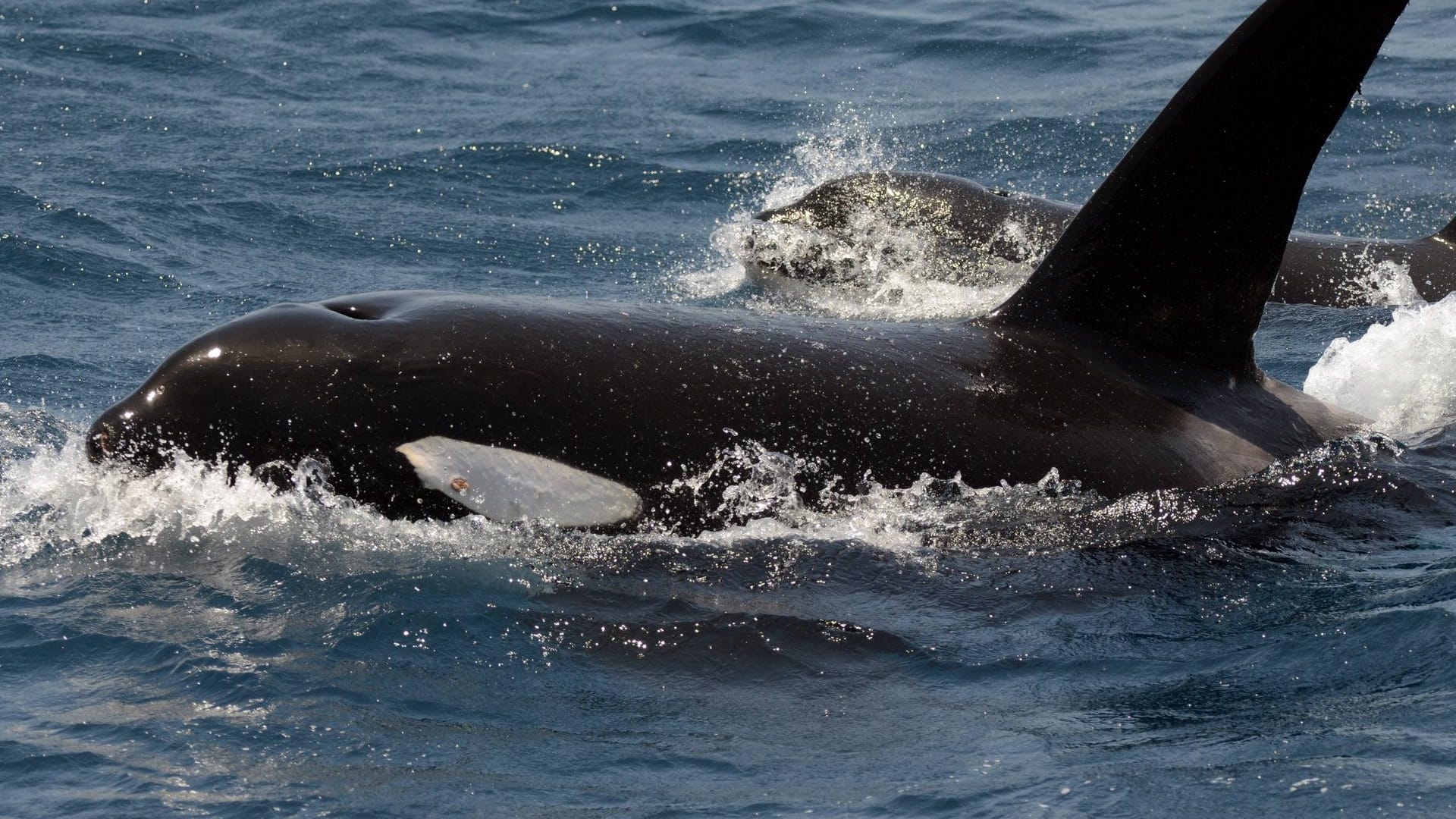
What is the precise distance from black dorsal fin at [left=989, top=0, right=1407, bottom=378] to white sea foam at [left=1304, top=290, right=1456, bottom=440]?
5.64 ft

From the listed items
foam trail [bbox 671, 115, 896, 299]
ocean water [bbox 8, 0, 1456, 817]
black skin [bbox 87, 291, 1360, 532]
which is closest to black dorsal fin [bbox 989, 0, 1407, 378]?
black skin [bbox 87, 291, 1360, 532]

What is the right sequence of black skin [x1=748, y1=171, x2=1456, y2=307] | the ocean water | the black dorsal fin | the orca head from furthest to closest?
black skin [x1=748, y1=171, x2=1456, y2=307] → the black dorsal fin → the orca head → the ocean water

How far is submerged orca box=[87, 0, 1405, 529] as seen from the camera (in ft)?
22.2

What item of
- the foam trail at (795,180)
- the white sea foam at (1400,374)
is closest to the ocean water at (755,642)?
the white sea foam at (1400,374)

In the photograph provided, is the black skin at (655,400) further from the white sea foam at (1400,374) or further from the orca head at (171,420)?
the white sea foam at (1400,374)

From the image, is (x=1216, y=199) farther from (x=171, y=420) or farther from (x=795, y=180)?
(x=795, y=180)

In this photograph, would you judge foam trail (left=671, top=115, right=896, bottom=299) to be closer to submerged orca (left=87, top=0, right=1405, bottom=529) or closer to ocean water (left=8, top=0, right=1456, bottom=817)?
ocean water (left=8, top=0, right=1456, bottom=817)

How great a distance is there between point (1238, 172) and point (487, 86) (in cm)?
1664

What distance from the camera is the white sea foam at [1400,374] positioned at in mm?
9062

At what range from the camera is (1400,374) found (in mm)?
9797

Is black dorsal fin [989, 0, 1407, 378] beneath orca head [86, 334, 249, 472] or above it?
above

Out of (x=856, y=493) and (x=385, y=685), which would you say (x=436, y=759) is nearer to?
(x=385, y=685)

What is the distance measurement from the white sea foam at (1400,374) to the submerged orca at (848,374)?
167cm

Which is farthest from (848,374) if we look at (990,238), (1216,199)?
(990,238)
